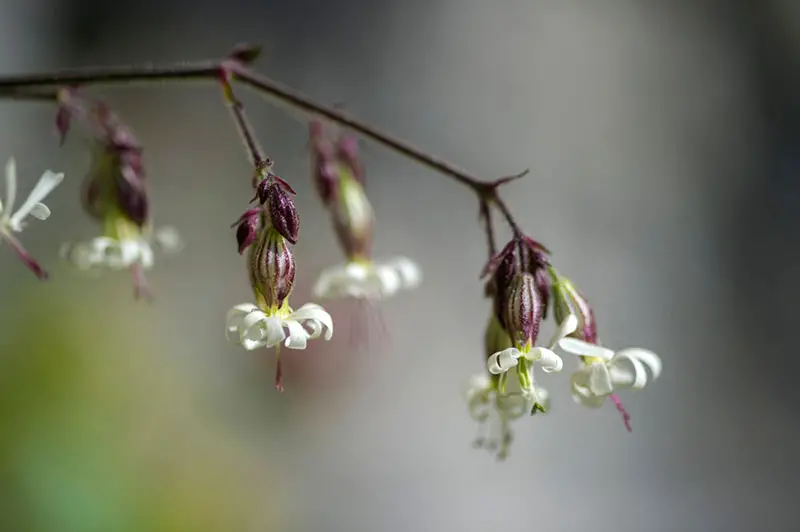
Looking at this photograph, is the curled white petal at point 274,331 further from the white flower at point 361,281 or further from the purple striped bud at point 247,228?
the white flower at point 361,281

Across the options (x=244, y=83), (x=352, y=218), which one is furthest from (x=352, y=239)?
(x=244, y=83)

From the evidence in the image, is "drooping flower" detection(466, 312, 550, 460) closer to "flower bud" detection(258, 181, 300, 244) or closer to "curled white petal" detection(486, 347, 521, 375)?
"curled white petal" detection(486, 347, 521, 375)

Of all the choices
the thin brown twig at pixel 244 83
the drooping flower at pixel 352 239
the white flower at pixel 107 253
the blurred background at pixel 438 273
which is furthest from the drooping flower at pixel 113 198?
the blurred background at pixel 438 273

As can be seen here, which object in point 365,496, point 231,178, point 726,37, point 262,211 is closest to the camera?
point 262,211

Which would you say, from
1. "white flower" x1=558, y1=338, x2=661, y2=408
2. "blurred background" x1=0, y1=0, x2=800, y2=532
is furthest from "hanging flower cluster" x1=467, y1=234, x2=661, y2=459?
"blurred background" x1=0, y1=0, x2=800, y2=532

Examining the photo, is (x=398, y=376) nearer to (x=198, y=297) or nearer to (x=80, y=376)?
(x=198, y=297)

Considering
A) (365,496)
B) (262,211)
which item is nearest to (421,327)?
(365,496)
